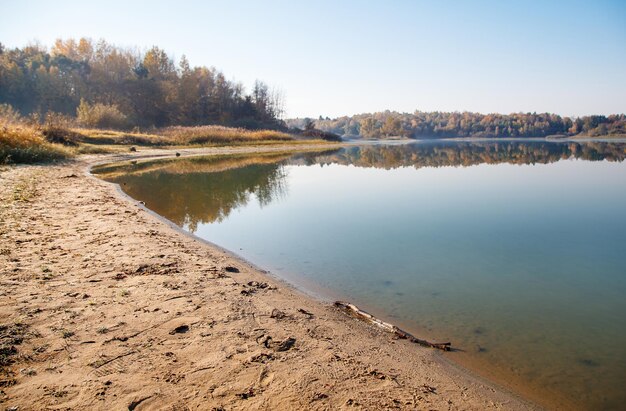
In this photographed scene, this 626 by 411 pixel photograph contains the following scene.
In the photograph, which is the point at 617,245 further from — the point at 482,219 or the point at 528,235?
the point at 482,219

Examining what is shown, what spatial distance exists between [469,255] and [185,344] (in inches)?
218

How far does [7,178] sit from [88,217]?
636 cm

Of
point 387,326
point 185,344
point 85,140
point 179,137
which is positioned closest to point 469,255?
point 387,326

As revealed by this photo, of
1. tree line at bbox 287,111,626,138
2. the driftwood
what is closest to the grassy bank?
the driftwood

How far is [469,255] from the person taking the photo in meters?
7.24

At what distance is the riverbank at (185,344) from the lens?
2744mm

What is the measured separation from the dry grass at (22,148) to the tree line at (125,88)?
3727 cm

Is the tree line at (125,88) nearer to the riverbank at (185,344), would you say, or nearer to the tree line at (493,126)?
the tree line at (493,126)

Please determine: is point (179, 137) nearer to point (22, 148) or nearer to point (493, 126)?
point (22, 148)

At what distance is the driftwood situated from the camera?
413 centimetres

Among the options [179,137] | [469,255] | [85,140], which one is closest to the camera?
[469,255]

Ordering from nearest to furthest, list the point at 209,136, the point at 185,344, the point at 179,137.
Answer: the point at 185,344
the point at 179,137
the point at 209,136

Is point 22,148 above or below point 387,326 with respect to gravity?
above

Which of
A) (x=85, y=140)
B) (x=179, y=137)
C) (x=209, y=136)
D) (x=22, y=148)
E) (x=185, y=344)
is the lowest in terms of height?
(x=185, y=344)
